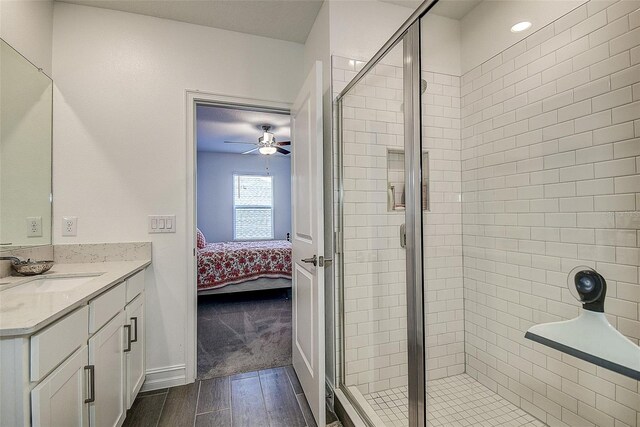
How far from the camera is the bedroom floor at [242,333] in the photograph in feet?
7.69

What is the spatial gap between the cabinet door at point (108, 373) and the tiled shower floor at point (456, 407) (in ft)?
4.31

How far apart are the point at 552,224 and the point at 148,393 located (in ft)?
8.80

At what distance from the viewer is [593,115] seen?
4.37 feet

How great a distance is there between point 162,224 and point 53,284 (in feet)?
2.22

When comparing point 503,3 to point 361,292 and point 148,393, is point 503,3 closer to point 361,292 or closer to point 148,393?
point 361,292

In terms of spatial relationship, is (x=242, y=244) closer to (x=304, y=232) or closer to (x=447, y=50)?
(x=304, y=232)

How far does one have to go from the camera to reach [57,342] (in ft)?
3.17

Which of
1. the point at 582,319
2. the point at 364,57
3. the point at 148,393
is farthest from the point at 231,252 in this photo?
the point at 582,319

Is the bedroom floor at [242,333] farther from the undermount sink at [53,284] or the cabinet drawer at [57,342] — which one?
the cabinet drawer at [57,342]

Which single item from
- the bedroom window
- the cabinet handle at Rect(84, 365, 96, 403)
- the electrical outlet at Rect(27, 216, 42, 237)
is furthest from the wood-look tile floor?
the bedroom window

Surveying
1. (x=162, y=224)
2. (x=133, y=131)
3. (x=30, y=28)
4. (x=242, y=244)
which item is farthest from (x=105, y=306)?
(x=242, y=244)

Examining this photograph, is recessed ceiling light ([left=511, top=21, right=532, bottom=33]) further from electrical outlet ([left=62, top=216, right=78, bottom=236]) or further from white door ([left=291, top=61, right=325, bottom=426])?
electrical outlet ([left=62, top=216, right=78, bottom=236])

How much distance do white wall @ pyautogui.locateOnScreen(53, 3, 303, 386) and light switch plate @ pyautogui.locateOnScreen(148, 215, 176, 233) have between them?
0.04 m

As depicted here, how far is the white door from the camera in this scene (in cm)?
159
